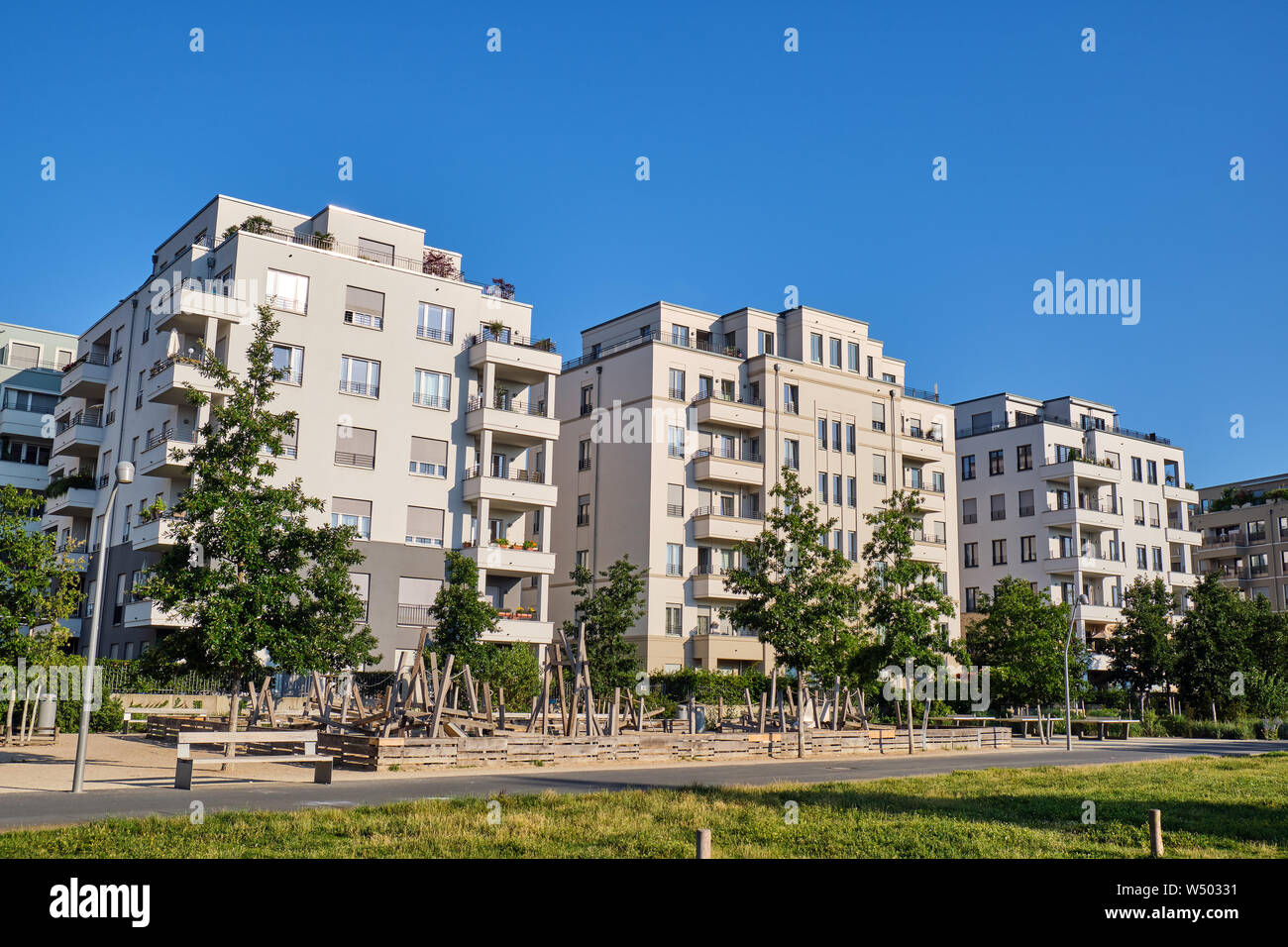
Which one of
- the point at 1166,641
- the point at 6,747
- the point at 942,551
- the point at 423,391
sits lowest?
the point at 6,747

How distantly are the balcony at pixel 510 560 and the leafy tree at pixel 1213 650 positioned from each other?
3443cm

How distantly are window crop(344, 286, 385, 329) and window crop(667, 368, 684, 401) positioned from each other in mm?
16191

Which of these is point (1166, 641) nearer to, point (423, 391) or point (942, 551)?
point (942, 551)

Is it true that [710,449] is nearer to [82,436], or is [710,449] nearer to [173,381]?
[173,381]

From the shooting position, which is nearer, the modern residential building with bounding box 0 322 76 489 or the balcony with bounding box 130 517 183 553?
the balcony with bounding box 130 517 183 553

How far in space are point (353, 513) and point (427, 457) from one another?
4575mm

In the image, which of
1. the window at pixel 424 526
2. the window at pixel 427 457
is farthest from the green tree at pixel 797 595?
the window at pixel 427 457

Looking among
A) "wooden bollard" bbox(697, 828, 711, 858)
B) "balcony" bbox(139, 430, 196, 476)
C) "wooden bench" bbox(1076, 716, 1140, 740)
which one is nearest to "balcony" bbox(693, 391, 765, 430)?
"wooden bench" bbox(1076, 716, 1140, 740)

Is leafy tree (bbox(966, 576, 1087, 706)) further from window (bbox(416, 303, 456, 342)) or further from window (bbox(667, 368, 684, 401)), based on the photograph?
window (bbox(416, 303, 456, 342))

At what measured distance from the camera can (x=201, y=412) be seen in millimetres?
46469

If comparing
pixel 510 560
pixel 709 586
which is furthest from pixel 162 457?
pixel 709 586

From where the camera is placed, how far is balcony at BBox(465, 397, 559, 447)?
51844 millimetres

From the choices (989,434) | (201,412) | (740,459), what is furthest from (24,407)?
(989,434)
